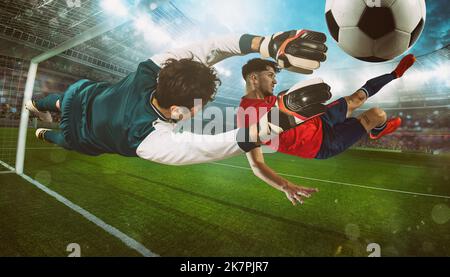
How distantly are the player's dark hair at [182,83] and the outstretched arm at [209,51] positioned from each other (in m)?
0.06

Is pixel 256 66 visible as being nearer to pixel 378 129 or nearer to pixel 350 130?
pixel 350 130

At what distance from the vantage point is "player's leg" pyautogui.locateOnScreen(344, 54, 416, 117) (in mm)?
1996

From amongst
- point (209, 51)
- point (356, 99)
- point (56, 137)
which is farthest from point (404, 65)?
point (56, 137)

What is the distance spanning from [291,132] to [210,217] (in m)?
0.88

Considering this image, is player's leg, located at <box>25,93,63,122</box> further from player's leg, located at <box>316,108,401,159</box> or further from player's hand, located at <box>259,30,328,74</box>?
player's leg, located at <box>316,108,401,159</box>

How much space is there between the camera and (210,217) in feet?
6.12

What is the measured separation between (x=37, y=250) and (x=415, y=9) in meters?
2.56

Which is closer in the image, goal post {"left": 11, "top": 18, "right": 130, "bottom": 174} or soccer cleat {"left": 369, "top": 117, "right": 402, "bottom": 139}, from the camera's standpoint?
goal post {"left": 11, "top": 18, "right": 130, "bottom": 174}

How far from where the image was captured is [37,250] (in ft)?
4.81

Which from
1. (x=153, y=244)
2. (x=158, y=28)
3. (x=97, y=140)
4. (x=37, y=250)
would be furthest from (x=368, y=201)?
(x=158, y=28)

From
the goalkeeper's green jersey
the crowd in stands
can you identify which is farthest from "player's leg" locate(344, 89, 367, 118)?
the crowd in stands

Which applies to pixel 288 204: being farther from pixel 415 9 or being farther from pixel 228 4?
pixel 228 4

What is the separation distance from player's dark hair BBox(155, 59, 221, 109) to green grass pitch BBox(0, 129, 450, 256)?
31.3 inches

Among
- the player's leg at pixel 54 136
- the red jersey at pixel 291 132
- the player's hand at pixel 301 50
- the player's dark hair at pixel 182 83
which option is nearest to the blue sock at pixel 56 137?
the player's leg at pixel 54 136
